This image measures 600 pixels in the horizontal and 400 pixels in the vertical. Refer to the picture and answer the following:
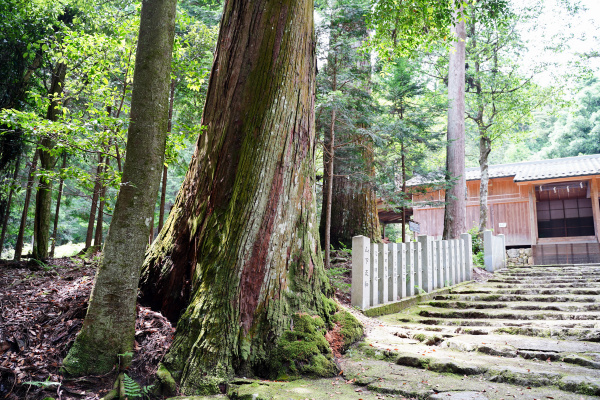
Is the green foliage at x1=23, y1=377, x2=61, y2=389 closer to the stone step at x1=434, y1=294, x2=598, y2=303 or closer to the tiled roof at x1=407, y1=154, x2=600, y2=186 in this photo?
the stone step at x1=434, y1=294, x2=598, y2=303

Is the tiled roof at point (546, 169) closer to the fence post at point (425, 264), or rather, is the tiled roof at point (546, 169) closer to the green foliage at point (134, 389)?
the fence post at point (425, 264)

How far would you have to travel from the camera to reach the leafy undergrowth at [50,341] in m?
2.78

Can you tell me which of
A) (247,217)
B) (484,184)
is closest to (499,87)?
(484,184)

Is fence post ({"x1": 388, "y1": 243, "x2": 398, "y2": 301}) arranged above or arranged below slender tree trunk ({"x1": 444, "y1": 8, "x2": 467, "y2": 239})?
below

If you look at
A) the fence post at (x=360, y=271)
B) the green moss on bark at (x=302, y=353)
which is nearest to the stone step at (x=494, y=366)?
the green moss on bark at (x=302, y=353)

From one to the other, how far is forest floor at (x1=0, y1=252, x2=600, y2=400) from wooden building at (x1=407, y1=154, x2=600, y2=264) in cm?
1061

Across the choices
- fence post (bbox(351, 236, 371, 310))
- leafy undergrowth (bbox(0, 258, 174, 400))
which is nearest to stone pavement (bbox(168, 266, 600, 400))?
fence post (bbox(351, 236, 371, 310))

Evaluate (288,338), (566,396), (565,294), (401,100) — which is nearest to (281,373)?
(288,338)

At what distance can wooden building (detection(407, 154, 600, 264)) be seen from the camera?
15.5m

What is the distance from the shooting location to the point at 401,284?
678 centimetres

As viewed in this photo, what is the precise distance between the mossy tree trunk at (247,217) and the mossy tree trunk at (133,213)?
1.55 ft

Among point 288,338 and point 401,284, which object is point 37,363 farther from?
point 401,284

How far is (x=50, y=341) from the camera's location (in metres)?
3.27

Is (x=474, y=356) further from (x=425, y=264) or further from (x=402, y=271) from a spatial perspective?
(x=425, y=264)
